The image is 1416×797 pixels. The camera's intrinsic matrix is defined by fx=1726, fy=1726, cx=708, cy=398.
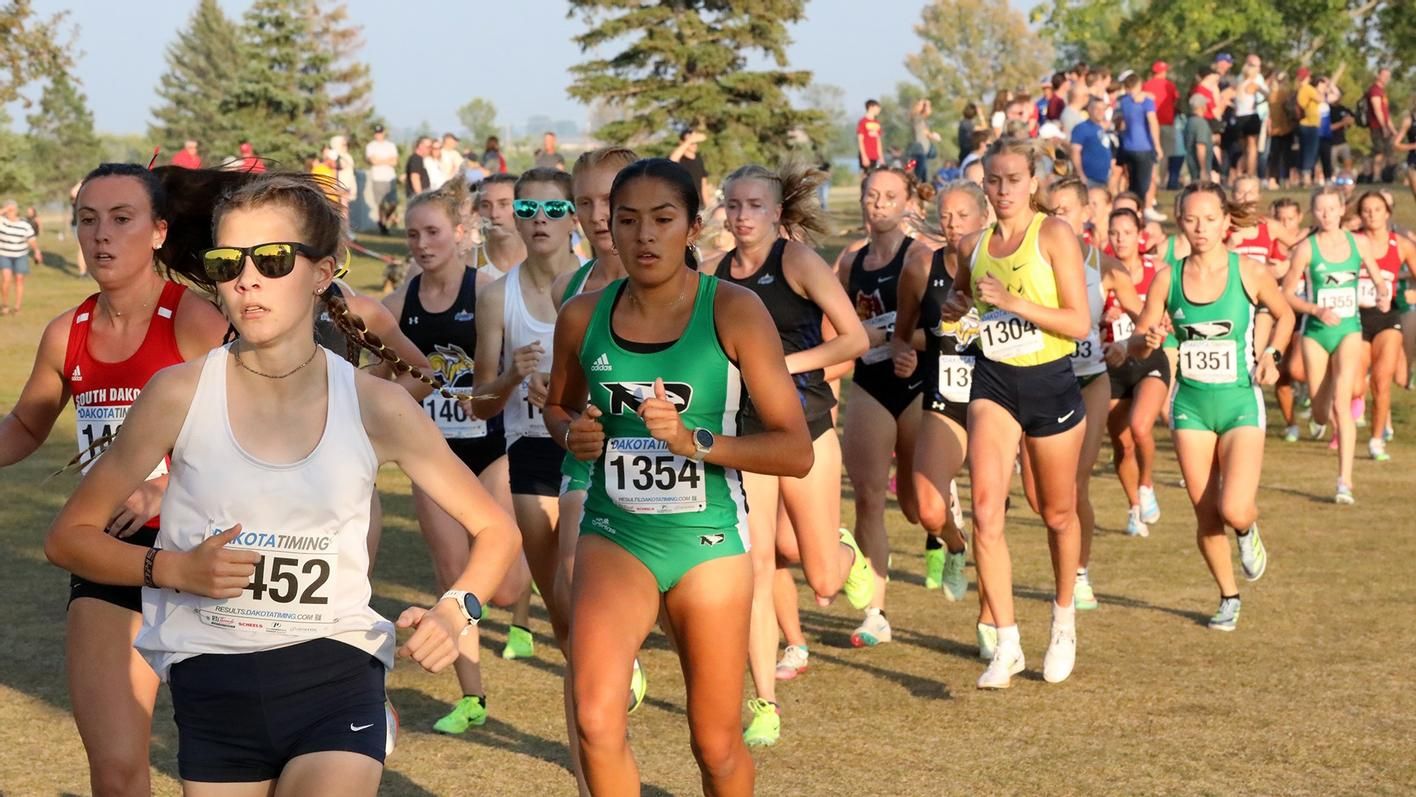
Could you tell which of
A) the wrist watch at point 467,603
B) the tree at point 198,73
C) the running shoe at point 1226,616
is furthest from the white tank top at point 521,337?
the tree at point 198,73

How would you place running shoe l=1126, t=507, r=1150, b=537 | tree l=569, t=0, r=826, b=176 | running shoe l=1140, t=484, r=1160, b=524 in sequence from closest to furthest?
running shoe l=1126, t=507, r=1150, b=537 → running shoe l=1140, t=484, r=1160, b=524 → tree l=569, t=0, r=826, b=176

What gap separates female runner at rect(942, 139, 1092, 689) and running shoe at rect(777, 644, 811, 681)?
0.89 metres

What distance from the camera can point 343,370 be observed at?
372cm

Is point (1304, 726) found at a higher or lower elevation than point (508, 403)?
lower

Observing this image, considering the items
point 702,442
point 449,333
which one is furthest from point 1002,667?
point 702,442

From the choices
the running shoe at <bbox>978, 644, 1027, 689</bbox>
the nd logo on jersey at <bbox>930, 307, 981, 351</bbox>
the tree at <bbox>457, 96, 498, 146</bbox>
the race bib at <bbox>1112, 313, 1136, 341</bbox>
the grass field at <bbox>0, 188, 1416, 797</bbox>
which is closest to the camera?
the grass field at <bbox>0, 188, 1416, 797</bbox>

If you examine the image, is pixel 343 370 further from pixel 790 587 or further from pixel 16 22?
pixel 16 22

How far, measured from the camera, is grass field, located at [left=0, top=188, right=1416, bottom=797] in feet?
20.7

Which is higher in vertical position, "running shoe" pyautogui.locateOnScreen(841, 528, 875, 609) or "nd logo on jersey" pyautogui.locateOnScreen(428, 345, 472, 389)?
"nd logo on jersey" pyautogui.locateOnScreen(428, 345, 472, 389)

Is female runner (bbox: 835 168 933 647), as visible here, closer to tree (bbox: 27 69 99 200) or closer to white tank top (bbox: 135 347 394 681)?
white tank top (bbox: 135 347 394 681)

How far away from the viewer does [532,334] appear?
23.2 feet

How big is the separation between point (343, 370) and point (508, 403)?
12.0 ft

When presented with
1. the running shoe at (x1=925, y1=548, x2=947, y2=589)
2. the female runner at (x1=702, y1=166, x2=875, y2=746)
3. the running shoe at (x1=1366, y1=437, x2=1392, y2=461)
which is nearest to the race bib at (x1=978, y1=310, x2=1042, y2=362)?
the female runner at (x1=702, y1=166, x2=875, y2=746)

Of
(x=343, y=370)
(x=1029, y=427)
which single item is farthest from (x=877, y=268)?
(x=343, y=370)
